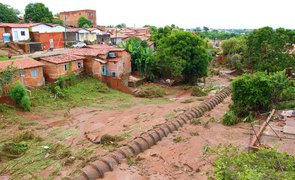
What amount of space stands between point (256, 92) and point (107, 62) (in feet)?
66.4

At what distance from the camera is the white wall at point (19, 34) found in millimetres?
41812

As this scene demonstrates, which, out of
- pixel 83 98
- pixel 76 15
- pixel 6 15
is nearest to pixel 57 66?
pixel 83 98

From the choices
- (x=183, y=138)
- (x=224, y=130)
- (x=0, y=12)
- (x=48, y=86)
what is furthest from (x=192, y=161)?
(x=0, y=12)

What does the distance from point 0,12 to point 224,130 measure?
52.4 m

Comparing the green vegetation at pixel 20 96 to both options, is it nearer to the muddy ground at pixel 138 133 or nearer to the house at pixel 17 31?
the muddy ground at pixel 138 133

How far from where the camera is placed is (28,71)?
89.1ft

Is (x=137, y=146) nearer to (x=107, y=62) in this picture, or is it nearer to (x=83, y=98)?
(x=83, y=98)

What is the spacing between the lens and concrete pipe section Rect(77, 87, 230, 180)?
13.9m

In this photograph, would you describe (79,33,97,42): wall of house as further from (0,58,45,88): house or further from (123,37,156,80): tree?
(0,58,45,88): house

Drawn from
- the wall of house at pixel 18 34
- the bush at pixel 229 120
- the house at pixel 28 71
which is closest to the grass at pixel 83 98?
the house at pixel 28 71

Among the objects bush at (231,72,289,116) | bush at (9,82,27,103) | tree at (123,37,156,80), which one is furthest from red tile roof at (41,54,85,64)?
bush at (231,72,289,116)

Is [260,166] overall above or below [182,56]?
below

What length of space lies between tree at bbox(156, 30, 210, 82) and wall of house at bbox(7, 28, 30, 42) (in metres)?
22.2

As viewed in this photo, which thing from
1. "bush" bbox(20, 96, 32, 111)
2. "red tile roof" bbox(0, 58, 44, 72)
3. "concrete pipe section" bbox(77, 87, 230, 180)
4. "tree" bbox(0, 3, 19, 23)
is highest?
"tree" bbox(0, 3, 19, 23)
